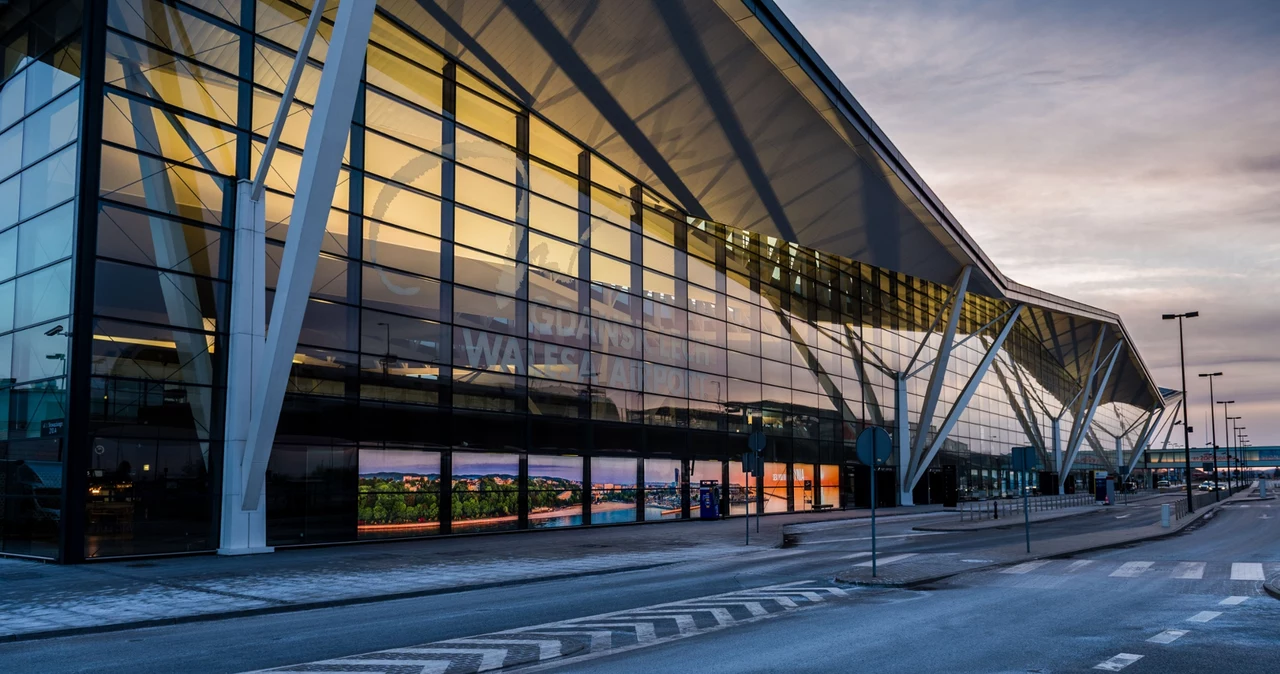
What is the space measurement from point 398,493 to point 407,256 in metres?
6.80

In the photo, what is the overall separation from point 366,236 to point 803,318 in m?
28.9

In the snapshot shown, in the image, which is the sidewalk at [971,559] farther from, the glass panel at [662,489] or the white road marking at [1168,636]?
the glass panel at [662,489]

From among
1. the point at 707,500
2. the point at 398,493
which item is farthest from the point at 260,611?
the point at 707,500

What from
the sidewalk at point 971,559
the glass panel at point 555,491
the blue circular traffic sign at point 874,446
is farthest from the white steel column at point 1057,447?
the blue circular traffic sign at point 874,446

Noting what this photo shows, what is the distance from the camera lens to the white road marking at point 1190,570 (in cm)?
1916

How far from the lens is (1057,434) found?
318ft

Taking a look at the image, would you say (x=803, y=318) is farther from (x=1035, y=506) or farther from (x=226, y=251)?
(x=226, y=251)

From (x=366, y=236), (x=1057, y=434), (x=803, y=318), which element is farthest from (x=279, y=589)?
(x=1057, y=434)

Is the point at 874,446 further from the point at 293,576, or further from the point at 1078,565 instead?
the point at 293,576

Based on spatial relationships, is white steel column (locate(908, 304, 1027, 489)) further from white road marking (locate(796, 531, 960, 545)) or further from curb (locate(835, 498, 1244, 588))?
curb (locate(835, 498, 1244, 588))

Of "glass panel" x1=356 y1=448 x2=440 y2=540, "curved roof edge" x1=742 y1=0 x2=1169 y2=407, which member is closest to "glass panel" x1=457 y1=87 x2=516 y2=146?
"curved roof edge" x1=742 y1=0 x2=1169 y2=407

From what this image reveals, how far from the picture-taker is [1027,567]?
20.8 m

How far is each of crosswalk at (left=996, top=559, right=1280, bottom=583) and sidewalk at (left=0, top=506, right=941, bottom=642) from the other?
724 cm

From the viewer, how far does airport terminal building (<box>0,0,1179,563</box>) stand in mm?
22734
